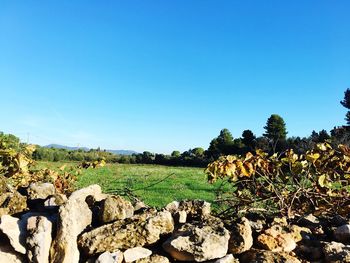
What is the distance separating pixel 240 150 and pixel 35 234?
33627 mm

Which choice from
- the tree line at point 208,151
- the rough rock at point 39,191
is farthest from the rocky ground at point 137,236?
the tree line at point 208,151

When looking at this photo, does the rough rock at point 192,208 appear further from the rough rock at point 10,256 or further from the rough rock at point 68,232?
the rough rock at point 10,256

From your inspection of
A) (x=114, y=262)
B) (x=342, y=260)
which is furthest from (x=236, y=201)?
(x=114, y=262)

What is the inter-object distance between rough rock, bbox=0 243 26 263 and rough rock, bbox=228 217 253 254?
153 centimetres

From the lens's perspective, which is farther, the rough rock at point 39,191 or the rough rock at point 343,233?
the rough rock at point 39,191

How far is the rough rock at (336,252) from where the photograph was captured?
288 cm

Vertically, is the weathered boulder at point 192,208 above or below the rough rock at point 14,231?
above

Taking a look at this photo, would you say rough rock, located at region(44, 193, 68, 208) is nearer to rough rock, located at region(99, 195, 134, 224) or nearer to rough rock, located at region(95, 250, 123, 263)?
rough rock, located at region(99, 195, 134, 224)

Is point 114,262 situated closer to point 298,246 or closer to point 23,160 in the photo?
point 298,246

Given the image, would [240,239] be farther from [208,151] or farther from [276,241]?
[208,151]

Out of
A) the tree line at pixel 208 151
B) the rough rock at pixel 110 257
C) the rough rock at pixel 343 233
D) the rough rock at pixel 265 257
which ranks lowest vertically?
the rough rock at pixel 110 257

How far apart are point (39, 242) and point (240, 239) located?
1.45m

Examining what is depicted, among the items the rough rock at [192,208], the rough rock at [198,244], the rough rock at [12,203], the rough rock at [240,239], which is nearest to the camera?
the rough rock at [198,244]

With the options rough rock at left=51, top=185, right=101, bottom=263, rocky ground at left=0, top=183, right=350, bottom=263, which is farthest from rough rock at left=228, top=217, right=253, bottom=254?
rough rock at left=51, top=185, right=101, bottom=263
